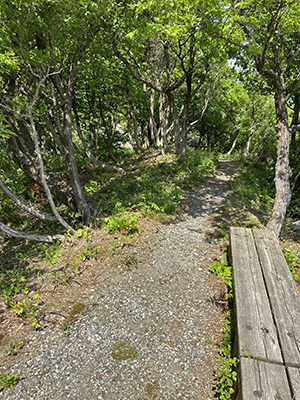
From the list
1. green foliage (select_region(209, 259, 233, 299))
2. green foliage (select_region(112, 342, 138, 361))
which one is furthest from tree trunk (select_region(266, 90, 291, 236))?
green foliage (select_region(112, 342, 138, 361))

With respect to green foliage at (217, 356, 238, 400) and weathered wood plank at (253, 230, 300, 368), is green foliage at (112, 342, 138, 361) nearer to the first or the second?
green foliage at (217, 356, 238, 400)

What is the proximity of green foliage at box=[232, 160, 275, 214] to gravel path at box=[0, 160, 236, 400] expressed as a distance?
434 centimetres

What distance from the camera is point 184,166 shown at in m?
11.7

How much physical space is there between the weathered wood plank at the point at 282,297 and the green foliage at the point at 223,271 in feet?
2.64

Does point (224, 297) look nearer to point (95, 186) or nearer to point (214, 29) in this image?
point (214, 29)

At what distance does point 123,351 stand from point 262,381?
2008mm

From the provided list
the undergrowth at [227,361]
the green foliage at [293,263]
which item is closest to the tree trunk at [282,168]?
the green foliage at [293,263]

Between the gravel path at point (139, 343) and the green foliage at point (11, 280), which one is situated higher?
the gravel path at point (139, 343)

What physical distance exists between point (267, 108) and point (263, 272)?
19890 mm

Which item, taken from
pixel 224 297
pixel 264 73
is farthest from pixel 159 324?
pixel 264 73

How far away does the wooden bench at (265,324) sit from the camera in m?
2.38

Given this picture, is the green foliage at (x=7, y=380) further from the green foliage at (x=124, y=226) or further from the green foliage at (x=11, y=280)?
the green foliage at (x=124, y=226)

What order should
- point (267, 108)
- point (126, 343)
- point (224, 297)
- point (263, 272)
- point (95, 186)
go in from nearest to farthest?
point (126, 343) < point (263, 272) < point (224, 297) < point (95, 186) < point (267, 108)

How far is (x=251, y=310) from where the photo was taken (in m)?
3.18
